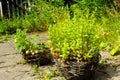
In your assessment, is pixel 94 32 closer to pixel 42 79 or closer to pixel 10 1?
pixel 42 79

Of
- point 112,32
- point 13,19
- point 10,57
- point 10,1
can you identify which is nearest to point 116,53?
point 112,32

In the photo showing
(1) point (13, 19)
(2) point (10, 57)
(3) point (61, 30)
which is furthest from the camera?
(1) point (13, 19)

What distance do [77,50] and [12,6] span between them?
5.85 meters

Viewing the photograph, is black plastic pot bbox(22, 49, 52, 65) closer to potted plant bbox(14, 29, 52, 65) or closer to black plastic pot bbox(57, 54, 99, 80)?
potted plant bbox(14, 29, 52, 65)

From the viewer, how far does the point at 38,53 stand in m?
5.19

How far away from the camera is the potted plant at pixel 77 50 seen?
167 inches

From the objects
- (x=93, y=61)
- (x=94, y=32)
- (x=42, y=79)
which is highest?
(x=94, y=32)

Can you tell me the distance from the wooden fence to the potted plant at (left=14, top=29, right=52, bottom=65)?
4.52m

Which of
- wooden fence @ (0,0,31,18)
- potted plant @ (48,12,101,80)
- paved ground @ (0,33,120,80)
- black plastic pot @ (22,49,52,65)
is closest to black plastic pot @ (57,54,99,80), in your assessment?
potted plant @ (48,12,101,80)

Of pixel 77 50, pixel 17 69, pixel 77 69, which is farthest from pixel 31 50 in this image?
pixel 77 69

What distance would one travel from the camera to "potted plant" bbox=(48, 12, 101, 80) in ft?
13.9

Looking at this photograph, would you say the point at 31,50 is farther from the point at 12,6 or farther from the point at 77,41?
the point at 12,6

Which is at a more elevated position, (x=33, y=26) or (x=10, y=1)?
(x=10, y=1)

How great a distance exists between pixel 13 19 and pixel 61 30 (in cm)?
486
